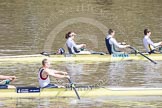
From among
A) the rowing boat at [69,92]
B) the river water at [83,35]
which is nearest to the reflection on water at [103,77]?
the river water at [83,35]

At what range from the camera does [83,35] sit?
3578cm

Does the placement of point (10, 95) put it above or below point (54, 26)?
below

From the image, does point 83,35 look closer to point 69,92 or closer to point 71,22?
point 71,22

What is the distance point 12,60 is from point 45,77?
21.9 ft

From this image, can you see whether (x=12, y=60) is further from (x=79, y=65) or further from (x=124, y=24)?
(x=124, y=24)

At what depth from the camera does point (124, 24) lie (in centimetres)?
4278

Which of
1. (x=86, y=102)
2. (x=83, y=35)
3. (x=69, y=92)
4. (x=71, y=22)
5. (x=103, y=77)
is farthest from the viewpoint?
(x=71, y=22)

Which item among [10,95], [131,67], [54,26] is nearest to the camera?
[10,95]

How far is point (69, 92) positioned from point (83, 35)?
59.9 feet

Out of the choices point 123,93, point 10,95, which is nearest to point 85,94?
point 123,93

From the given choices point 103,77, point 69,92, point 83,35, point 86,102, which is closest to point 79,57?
point 103,77

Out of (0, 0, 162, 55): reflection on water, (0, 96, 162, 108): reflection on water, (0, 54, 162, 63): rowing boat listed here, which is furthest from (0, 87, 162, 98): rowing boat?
(0, 0, 162, 55): reflection on water

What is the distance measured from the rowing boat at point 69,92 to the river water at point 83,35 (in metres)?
0.16

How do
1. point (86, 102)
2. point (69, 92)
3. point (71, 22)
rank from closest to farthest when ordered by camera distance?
point (86, 102) → point (69, 92) → point (71, 22)
